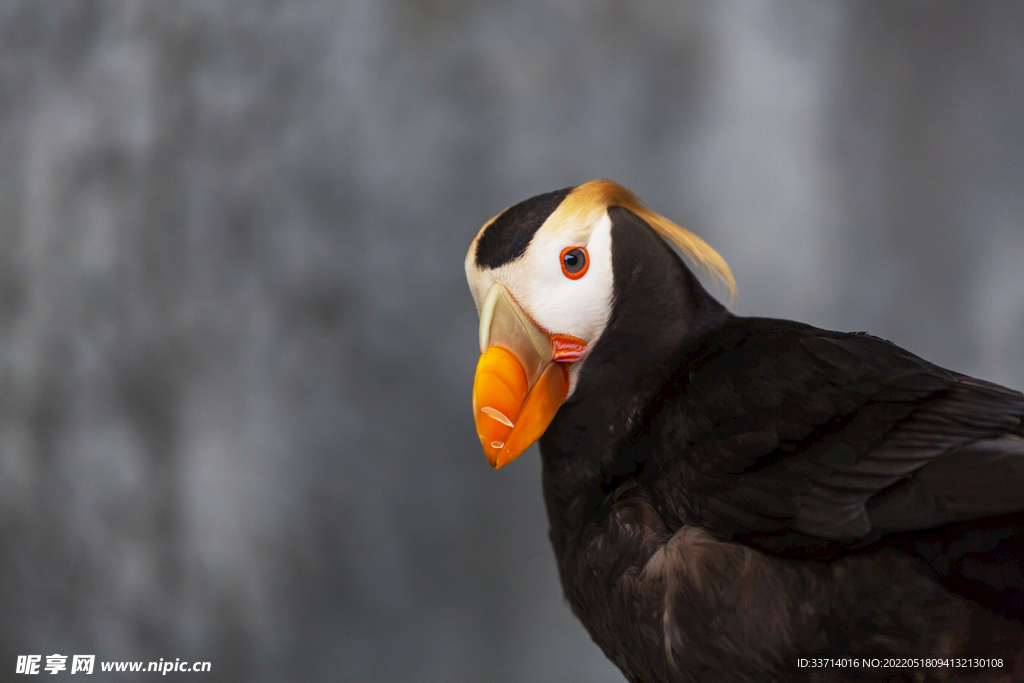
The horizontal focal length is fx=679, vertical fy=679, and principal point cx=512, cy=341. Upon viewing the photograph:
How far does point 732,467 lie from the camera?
647 millimetres

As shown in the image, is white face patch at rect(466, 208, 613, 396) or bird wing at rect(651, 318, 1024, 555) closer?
bird wing at rect(651, 318, 1024, 555)

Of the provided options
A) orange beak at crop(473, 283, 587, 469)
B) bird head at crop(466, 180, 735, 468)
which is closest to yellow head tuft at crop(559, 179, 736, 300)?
bird head at crop(466, 180, 735, 468)

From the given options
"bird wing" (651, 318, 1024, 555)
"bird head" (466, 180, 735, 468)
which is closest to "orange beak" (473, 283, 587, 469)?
"bird head" (466, 180, 735, 468)

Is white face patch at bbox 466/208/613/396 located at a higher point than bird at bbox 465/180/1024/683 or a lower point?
higher

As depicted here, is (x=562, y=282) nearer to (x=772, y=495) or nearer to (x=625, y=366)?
(x=625, y=366)

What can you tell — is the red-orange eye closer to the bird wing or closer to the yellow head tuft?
the yellow head tuft

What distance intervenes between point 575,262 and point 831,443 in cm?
31

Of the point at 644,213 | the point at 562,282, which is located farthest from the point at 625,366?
the point at 644,213

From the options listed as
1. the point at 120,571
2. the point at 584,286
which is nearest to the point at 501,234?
the point at 584,286

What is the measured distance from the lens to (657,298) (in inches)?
30.2

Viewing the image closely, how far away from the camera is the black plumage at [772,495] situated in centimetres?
57

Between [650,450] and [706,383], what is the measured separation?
97 mm

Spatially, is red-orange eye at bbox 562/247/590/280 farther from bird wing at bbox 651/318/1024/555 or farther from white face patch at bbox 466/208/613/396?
bird wing at bbox 651/318/1024/555

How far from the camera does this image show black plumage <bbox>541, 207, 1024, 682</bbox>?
57 centimetres
